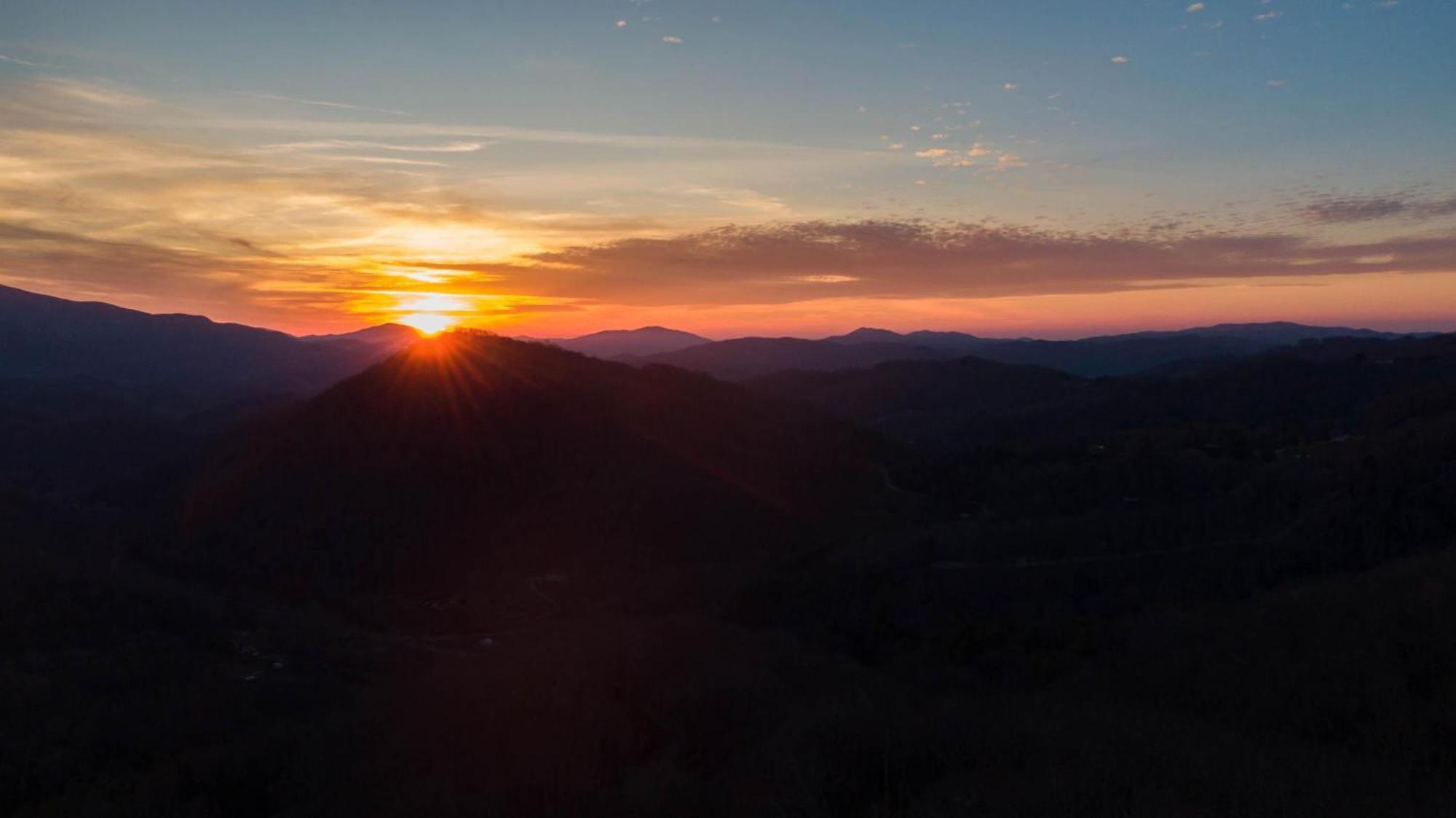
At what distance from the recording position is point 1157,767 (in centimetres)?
1159

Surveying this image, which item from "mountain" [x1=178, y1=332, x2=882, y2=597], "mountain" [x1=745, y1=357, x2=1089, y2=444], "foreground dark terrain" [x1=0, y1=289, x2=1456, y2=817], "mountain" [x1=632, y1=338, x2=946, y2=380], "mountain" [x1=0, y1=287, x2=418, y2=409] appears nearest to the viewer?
"foreground dark terrain" [x1=0, y1=289, x2=1456, y2=817]

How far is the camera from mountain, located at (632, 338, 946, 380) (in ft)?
484

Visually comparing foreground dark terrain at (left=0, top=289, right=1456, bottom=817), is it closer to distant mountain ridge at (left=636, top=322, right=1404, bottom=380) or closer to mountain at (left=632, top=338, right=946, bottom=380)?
mountain at (left=632, top=338, right=946, bottom=380)

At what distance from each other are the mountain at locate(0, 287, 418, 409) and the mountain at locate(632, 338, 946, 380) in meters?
48.8

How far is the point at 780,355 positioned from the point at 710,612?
460 ft

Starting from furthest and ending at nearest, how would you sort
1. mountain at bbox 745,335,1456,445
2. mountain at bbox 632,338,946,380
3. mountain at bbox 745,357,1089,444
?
mountain at bbox 632,338,946,380, mountain at bbox 745,357,1089,444, mountain at bbox 745,335,1456,445

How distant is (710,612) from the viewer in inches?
1163

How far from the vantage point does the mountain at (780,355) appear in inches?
5812

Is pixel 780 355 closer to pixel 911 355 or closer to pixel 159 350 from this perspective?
pixel 911 355

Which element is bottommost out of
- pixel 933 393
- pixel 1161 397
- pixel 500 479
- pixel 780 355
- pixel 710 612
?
pixel 710 612

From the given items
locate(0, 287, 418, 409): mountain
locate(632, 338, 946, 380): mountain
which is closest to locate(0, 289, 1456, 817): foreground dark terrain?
locate(632, 338, 946, 380): mountain

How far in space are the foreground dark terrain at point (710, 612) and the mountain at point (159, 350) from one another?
85.6 m

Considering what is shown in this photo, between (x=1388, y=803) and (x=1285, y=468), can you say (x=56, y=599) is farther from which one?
(x=1285, y=468)

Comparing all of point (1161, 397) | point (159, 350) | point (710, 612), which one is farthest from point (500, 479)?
point (159, 350)
